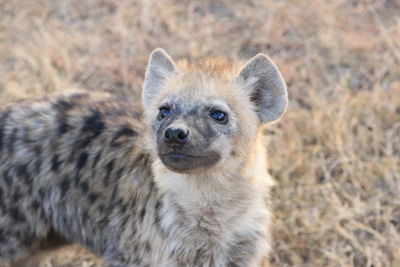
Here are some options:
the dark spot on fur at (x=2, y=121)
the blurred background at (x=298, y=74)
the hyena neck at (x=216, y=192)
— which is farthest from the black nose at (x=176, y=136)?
the blurred background at (x=298, y=74)

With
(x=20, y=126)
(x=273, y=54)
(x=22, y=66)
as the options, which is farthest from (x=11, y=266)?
(x=273, y=54)

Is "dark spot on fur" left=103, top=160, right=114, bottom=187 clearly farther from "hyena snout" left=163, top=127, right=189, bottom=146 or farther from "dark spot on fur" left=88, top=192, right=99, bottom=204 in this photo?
"hyena snout" left=163, top=127, right=189, bottom=146

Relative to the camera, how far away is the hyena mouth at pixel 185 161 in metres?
2.78

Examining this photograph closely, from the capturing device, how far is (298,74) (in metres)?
4.95

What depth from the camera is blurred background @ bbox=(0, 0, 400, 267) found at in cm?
384

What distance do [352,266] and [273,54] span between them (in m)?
2.11

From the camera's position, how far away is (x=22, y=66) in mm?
5250

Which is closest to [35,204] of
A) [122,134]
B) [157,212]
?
[122,134]

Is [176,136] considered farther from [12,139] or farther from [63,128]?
[12,139]

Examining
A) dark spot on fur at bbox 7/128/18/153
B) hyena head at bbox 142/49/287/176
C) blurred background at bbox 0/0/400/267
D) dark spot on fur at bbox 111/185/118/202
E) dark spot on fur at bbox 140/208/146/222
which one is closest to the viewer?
hyena head at bbox 142/49/287/176

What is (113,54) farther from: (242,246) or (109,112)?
(242,246)

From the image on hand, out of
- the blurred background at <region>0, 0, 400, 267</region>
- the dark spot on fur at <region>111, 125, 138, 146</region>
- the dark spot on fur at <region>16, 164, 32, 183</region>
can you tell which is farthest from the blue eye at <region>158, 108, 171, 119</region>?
the blurred background at <region>0, 0, 400, 267</region>

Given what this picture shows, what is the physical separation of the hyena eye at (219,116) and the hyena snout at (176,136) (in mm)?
221

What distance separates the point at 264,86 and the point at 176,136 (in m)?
0.62
